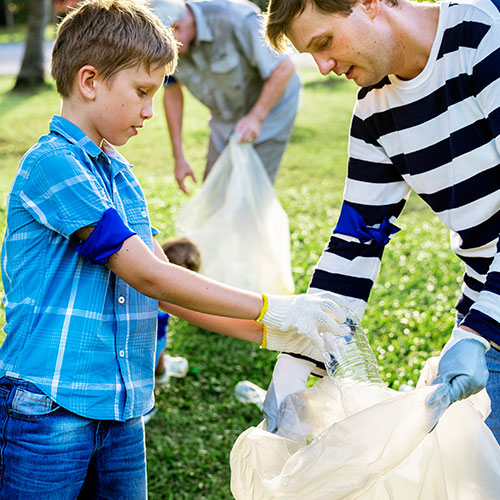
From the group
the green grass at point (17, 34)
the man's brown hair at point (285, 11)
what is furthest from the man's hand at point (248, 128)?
the green grass at point (17, 34)

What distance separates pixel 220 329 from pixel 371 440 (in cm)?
62

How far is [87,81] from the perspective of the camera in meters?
1.62

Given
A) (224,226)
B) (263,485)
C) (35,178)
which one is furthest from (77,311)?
(224,226)

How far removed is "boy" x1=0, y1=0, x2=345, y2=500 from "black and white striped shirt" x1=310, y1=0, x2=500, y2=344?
39cm

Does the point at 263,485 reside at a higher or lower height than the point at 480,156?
lower

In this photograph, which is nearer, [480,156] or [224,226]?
[480,156]

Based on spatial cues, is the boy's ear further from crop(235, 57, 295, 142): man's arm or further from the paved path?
the paved path

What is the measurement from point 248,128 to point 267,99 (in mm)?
188

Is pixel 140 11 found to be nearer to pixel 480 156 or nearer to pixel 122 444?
pixel 480 156

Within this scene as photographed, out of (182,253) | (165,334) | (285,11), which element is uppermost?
(285,11)

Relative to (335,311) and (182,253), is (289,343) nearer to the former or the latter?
(335,311)

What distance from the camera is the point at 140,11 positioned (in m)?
1.69

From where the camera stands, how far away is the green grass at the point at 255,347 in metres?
2.89

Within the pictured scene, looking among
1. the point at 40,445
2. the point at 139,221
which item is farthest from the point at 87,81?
the point at 40,445
